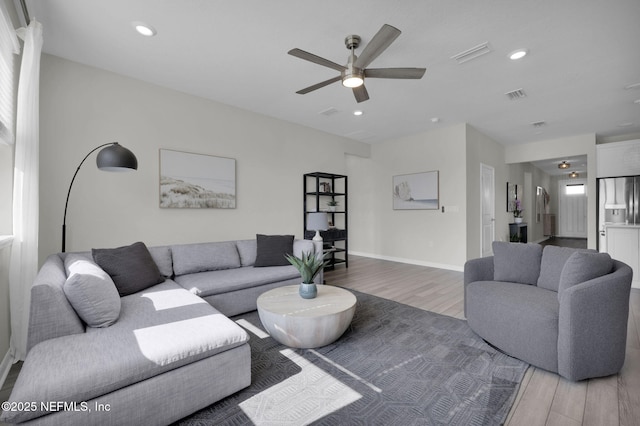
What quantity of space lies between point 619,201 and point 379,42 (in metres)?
6.29

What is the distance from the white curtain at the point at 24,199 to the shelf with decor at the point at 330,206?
3.54 metres

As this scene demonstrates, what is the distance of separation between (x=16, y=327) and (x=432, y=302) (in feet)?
13.3

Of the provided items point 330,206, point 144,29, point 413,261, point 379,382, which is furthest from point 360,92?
point 413,261

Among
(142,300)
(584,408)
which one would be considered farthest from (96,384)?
(584,408)

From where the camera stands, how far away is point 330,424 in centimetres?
155

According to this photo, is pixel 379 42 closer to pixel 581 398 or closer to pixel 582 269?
pixel 582 269

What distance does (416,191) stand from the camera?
6160mm

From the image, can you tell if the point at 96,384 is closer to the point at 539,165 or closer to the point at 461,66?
the point at 461,66

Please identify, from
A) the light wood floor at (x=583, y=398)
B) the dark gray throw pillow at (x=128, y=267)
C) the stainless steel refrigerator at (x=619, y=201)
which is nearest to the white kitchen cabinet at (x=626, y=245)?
the stainless steel refrigerator at (x=619, y=201)

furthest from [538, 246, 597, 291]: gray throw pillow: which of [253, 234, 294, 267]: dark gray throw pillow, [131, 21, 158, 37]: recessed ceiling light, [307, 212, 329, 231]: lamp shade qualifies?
[131, 21, 158, 37]: recessed ceiling light

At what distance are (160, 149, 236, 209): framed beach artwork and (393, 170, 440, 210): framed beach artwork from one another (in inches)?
149

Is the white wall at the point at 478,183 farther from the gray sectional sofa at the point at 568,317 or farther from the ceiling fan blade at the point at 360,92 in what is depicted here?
the ceiling fan blade at the point at 360,92

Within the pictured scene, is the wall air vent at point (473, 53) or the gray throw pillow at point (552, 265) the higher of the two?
the wall air vent at point (473, 53)

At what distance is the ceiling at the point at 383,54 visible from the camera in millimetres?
2336
